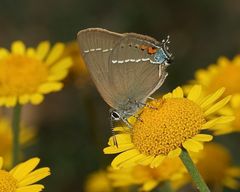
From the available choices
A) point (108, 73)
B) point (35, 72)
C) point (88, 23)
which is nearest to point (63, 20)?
point (88, 23)

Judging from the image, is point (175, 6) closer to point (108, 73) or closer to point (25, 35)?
point (25, 35)

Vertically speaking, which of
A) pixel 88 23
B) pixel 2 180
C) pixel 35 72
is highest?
pixel 88 23

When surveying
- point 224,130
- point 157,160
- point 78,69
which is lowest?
point 157,160

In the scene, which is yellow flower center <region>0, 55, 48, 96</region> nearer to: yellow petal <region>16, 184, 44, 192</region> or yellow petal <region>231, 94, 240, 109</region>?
yellow petal <region>231, 94, 240, 109</region>

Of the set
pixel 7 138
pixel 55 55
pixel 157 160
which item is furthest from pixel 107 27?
pixel 157 160

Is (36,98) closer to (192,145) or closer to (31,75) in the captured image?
(31,75)
